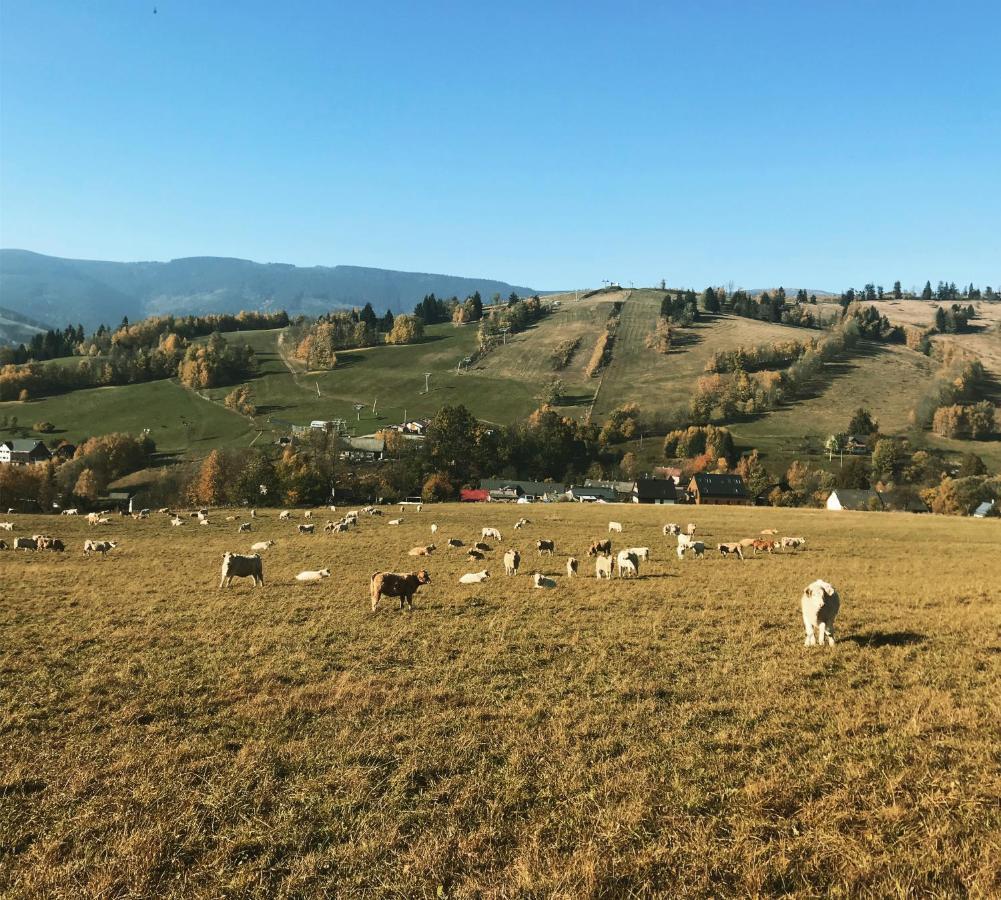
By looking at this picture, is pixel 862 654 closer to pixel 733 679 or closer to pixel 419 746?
pixel 733 679

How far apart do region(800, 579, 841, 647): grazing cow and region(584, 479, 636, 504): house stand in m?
100

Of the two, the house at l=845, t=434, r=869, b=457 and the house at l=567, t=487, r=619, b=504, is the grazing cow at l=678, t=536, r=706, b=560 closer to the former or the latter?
the house at l=567, t=487, r=619, b=504

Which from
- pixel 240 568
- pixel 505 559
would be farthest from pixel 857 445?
pixel 240 568

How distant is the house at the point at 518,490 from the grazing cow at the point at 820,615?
89472 mm

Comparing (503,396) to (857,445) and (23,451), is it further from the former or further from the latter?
(23,451)

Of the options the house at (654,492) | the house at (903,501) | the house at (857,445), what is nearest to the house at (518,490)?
the house at (654,492)

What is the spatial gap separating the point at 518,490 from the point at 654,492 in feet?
84.2

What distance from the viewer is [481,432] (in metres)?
124

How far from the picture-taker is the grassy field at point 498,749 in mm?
6281

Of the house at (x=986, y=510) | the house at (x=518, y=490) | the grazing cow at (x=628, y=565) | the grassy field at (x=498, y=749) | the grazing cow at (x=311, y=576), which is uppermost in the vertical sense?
the grassy field at (x=498, y=749)

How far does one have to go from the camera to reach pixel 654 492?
113812 millimetres

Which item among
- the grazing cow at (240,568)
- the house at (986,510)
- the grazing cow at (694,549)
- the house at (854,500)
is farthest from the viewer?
the house at (854,500)

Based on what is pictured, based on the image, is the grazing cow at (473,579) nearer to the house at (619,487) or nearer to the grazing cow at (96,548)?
the grazing cow at (96,548)

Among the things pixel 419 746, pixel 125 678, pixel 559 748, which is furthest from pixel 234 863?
pixel 125 678
